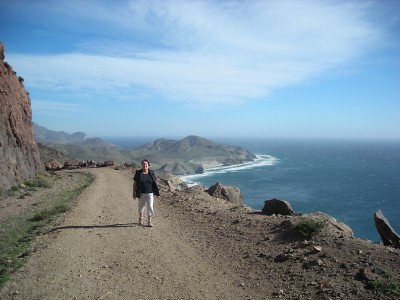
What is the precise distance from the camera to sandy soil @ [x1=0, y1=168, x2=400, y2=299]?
7395mm

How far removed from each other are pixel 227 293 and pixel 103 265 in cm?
330

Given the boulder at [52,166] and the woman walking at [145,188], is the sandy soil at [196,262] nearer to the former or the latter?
the woman walking at [145,188]

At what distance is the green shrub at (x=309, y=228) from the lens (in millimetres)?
10289

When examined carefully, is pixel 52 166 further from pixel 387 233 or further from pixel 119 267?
pixel 387 233

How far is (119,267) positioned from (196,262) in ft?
6.64

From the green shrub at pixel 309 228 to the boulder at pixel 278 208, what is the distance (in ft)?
12.1

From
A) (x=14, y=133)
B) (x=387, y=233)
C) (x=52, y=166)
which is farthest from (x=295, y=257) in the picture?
(x=52, y=166)

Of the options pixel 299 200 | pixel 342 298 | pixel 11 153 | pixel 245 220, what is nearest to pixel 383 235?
pixel 245 220

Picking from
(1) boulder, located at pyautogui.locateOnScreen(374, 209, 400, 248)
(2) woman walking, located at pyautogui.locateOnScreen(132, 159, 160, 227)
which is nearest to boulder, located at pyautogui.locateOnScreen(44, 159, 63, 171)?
(2) woman walking, located at pyautogui.locateOnScreen(132, 159, 160, 227)

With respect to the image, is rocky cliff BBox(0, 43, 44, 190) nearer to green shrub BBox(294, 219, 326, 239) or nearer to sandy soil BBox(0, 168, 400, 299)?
sandy soil BBox(0, 168, 400, 299)

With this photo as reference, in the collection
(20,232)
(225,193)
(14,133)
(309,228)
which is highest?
(14,133)

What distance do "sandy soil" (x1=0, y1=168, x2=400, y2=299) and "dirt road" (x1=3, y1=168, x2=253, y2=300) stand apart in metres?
0.02

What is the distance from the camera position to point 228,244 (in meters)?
10.8

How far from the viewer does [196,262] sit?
9234 millimetres
